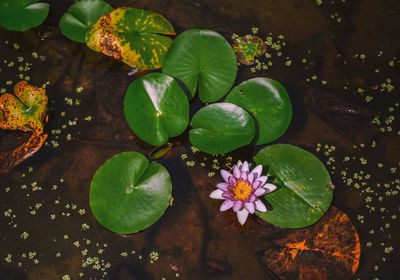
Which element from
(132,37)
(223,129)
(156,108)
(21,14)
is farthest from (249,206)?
(21,14)

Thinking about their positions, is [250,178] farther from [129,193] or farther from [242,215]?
[129,193]

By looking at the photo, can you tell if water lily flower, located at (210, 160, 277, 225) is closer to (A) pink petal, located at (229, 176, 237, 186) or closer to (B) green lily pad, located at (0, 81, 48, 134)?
(A) pink petal, located at (229, 176, 237, 186)

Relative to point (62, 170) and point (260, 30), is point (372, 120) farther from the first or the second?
point (62, 170)

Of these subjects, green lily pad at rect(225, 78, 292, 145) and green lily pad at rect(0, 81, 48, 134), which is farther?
green lily pad at rect(0, 81, 48, 134)

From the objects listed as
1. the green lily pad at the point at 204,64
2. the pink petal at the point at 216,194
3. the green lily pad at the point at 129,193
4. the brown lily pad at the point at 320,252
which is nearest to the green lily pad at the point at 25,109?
the green lily pad at the point at 129,193

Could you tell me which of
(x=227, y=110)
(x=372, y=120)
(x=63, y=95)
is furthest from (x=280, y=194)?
(x=63, y=95)

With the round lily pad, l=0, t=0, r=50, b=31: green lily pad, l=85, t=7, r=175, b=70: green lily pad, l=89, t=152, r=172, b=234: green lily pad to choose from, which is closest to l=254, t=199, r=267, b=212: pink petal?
l=89, t=152, r=172, b=234: green lily pad
